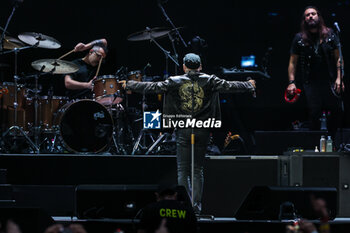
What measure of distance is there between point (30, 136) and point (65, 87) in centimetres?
169

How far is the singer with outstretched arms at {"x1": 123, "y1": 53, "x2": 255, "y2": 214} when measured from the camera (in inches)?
249

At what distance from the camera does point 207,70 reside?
10.1 metres

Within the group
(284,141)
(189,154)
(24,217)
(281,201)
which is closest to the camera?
(24,217)

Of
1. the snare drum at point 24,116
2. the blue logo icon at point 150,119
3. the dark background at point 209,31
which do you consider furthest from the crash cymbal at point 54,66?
the blue logo icon at point 150,119

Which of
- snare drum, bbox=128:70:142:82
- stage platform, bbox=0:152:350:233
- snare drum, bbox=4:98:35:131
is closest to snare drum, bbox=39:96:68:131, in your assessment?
snare drum, bbox=4:98:35:131

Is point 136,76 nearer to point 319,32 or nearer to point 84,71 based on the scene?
point 84,71

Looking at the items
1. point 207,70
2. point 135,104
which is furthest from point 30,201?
point 207,70

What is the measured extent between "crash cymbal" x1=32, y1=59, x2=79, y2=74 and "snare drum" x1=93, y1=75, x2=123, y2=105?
1.72ft

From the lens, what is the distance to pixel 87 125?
884 centimetres

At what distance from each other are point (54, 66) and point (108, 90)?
1.01 meters

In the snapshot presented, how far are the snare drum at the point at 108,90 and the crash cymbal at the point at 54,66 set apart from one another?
1.72 feet

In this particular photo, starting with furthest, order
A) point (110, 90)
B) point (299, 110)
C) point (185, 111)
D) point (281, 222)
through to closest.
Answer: point (299, 110), point (110, 90), point (185, 111), point (281, 222)

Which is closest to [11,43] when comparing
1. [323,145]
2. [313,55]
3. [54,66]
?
[54,66]

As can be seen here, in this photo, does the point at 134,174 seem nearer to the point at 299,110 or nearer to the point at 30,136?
the point at 30,136
